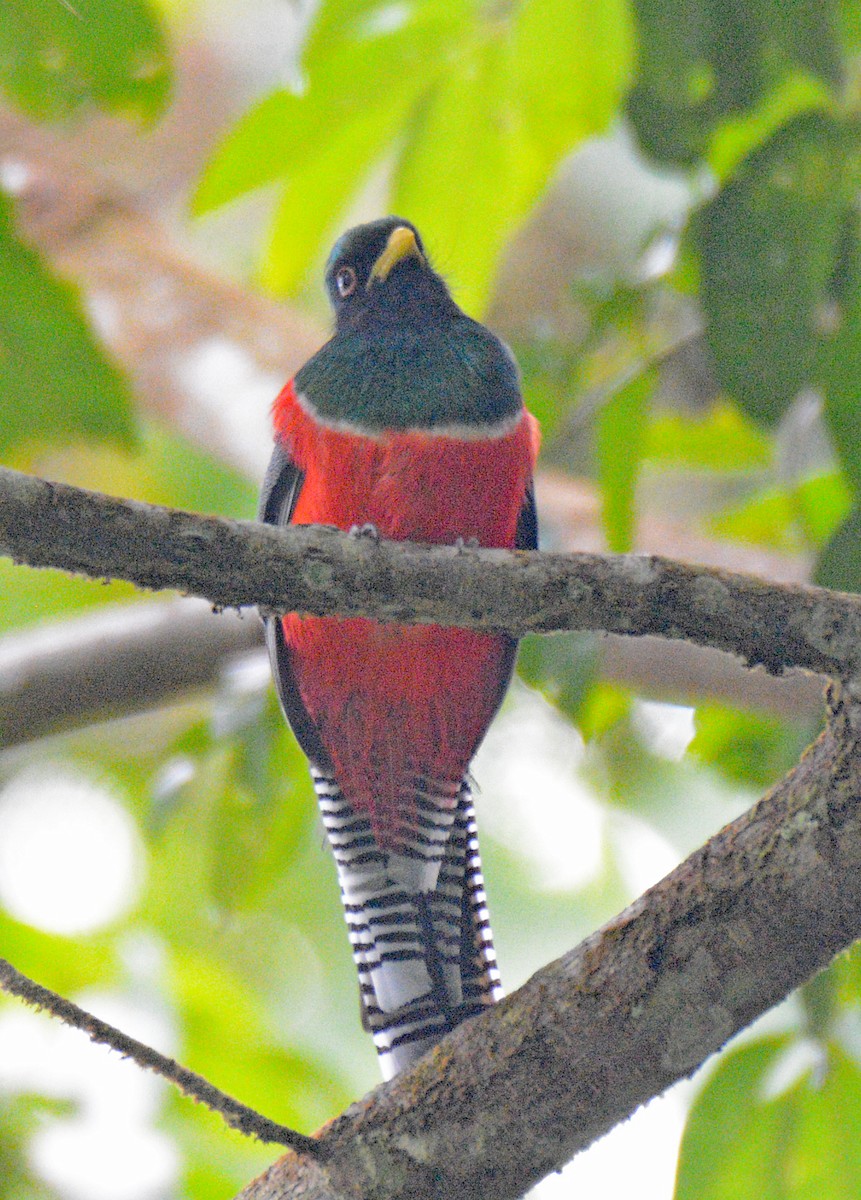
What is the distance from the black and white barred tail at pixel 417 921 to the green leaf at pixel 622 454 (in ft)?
2.36

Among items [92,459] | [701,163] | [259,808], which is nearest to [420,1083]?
[259,808]

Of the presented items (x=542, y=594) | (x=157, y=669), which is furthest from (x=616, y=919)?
(x=157, y=669)

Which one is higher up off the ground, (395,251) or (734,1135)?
(395,251)

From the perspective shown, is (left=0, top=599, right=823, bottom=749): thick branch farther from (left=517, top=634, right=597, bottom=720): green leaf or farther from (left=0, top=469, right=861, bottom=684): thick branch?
(left=0, top=469, right=861, bottom=684): thick branch

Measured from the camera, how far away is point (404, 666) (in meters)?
2.93

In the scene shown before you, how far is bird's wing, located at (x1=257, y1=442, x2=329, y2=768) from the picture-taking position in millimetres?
3023

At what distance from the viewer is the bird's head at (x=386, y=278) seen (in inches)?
132

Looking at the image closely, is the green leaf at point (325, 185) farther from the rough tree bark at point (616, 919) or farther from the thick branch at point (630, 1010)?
the thick branch at point (630, 1010)

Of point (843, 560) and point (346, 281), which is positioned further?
point (346, 281)

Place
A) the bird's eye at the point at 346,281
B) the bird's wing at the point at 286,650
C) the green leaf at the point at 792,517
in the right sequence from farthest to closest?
the green leaf at the point at 792,517
the bird's eye at the point at 346,281
the bird's wing at the point at 286,650

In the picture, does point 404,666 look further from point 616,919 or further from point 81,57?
Answer: point 81,57

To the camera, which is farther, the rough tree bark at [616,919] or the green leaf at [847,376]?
the green leaf at [847,376]

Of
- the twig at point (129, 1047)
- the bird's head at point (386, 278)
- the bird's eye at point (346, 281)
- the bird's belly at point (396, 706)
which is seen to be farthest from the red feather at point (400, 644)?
the twig at point (129, 1047)

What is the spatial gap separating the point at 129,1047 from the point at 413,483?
1.25 m
